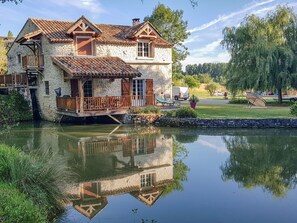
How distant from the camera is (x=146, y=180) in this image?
30.7ft

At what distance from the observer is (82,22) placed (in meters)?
22.3

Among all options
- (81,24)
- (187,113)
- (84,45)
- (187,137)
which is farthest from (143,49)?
(187,137)

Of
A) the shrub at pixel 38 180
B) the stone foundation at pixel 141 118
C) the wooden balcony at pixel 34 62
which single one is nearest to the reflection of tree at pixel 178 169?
the shrub at pixel 38 180

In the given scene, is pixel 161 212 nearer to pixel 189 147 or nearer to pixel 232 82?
pixel 189 147

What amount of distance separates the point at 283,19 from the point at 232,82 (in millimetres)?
Result: 6898

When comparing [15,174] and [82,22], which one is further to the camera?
[82,22]

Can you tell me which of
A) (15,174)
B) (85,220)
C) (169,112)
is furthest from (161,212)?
(169,112)

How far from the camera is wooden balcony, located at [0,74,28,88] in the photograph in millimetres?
24328

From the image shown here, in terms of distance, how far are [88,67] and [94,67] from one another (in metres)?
0.45

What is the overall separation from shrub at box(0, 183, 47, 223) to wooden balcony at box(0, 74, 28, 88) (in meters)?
19.5

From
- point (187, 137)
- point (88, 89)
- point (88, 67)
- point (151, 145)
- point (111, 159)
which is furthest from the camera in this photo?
point (88, 89)

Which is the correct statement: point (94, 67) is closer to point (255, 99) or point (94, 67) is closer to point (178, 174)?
point (178, 174)

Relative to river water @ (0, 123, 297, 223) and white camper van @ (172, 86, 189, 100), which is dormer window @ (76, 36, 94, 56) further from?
white camper van @ (172, 86, 189, 100)

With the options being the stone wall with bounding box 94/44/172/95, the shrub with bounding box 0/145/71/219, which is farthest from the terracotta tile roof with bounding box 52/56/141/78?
the shrub with bounding box 0/145/71/219
